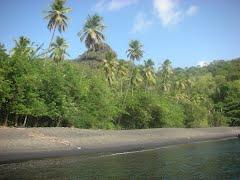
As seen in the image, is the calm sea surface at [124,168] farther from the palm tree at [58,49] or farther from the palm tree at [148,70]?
the palm tree at [148,70]

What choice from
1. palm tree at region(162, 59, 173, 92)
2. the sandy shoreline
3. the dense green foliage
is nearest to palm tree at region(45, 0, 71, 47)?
the dense green foliage

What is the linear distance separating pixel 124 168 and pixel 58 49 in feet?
152

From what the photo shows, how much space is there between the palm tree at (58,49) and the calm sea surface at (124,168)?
127 ft

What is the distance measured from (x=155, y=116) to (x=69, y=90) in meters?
28.2

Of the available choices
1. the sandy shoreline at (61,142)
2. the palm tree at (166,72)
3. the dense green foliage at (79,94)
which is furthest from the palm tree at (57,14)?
the palm tree at (166,72)

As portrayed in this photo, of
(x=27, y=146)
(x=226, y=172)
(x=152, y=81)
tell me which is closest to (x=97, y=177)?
(x=226, y=172)

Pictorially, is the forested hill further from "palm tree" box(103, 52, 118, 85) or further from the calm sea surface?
the calm sea surface

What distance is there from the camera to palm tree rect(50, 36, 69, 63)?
6962 centimetres

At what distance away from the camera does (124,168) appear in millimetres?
27406

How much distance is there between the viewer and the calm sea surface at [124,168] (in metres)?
23.8

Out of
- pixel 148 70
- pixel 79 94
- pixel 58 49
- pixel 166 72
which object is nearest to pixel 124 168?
pixel 79 94

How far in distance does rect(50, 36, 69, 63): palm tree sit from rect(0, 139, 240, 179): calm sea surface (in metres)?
38.8

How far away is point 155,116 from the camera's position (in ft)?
244

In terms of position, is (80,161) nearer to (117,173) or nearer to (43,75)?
(117,173)
